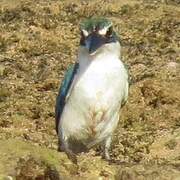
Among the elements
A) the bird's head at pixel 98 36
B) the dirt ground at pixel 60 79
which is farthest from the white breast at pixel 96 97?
the dirt ground at pixel 60 79

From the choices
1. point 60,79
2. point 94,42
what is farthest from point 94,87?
point 60,79

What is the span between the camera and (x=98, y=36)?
7.37m

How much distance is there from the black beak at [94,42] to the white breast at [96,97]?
162mm

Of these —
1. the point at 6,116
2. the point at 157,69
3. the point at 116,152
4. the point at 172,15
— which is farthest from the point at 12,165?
the point at 172,15

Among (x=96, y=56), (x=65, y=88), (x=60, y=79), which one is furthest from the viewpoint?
(x=60, y=79)

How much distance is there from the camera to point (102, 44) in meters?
7.37

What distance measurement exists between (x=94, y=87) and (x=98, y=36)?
50cm

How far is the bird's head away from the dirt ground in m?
1.08

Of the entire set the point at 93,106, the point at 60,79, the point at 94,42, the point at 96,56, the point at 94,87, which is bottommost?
the point at 60,79

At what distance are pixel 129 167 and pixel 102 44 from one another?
1.22m

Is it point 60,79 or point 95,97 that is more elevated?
point 95,97

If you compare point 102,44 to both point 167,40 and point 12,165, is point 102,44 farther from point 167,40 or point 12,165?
point 167,40

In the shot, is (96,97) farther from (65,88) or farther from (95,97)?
(65,88)

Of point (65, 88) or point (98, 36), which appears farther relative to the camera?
point (65, 88)
